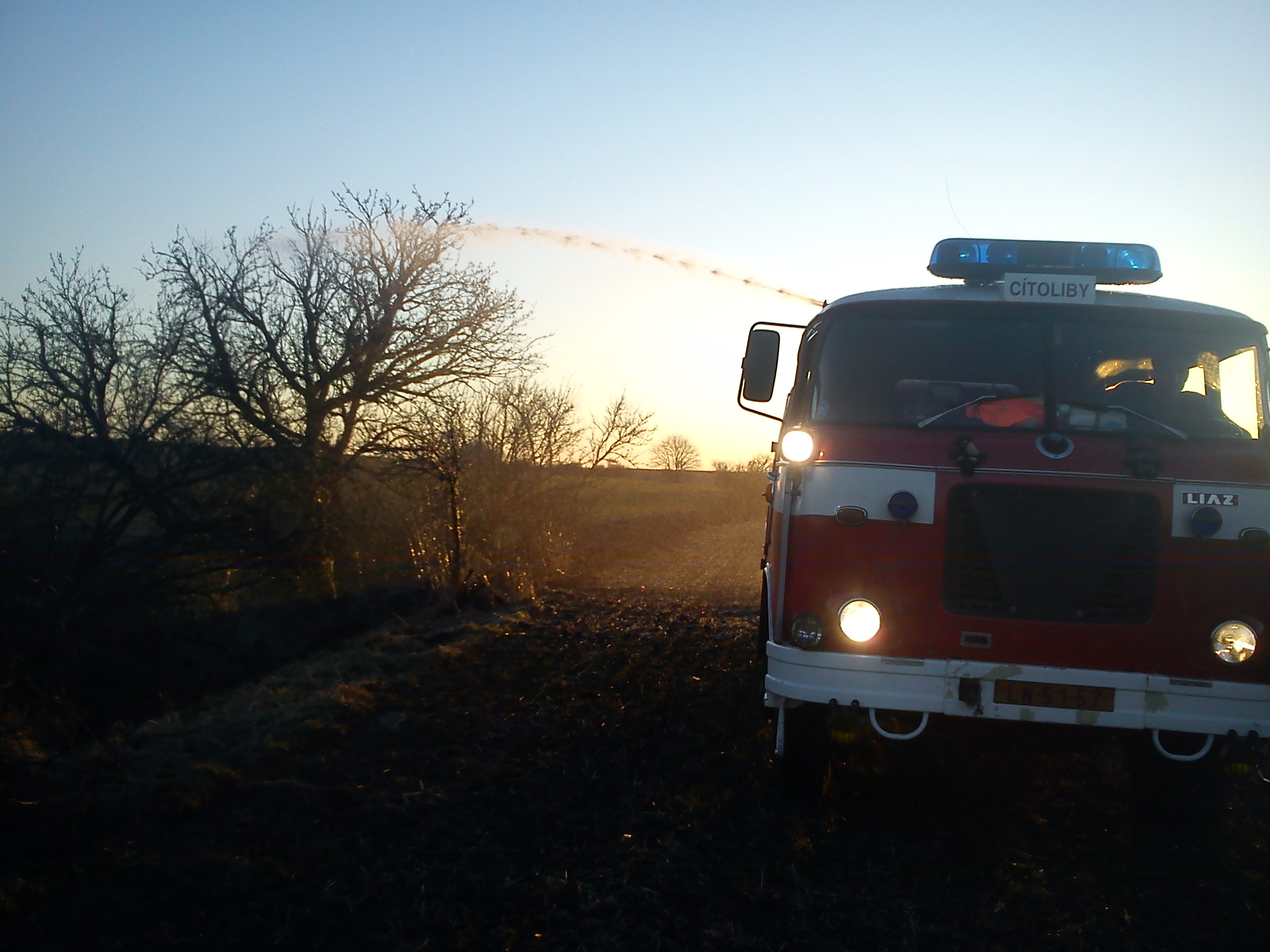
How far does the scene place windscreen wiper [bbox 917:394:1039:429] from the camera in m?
4.90

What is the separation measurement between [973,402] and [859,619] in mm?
1305

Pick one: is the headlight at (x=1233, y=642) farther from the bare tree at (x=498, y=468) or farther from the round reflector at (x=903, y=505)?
the bare tree at (x=498, y=468)

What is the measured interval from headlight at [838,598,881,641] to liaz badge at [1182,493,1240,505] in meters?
Result: 1.54

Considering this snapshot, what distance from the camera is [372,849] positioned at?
14.4 ft

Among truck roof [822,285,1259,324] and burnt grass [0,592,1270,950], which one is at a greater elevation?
truck roof [822,285,1259,324]

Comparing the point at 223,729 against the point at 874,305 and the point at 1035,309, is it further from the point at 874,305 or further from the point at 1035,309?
the point at 1035,309

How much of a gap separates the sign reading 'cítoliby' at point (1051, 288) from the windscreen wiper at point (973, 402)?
563mm

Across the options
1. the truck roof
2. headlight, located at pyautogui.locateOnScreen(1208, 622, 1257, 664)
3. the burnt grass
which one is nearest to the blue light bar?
the truck roof

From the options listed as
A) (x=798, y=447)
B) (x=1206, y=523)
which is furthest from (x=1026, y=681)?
(x=798, y=447)

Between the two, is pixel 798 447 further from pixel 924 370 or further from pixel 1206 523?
pixel 1206 523

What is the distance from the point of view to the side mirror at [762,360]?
5855mm

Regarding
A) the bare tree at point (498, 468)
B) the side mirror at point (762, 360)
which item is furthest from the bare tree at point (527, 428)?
the side mirror at point (762, 360)

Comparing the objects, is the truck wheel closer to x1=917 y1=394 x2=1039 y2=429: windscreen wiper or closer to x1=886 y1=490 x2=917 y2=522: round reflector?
x1=886 y1=490 x2=917 y2=522: round reflector

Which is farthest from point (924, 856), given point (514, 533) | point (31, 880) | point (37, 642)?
point (514, 533)
